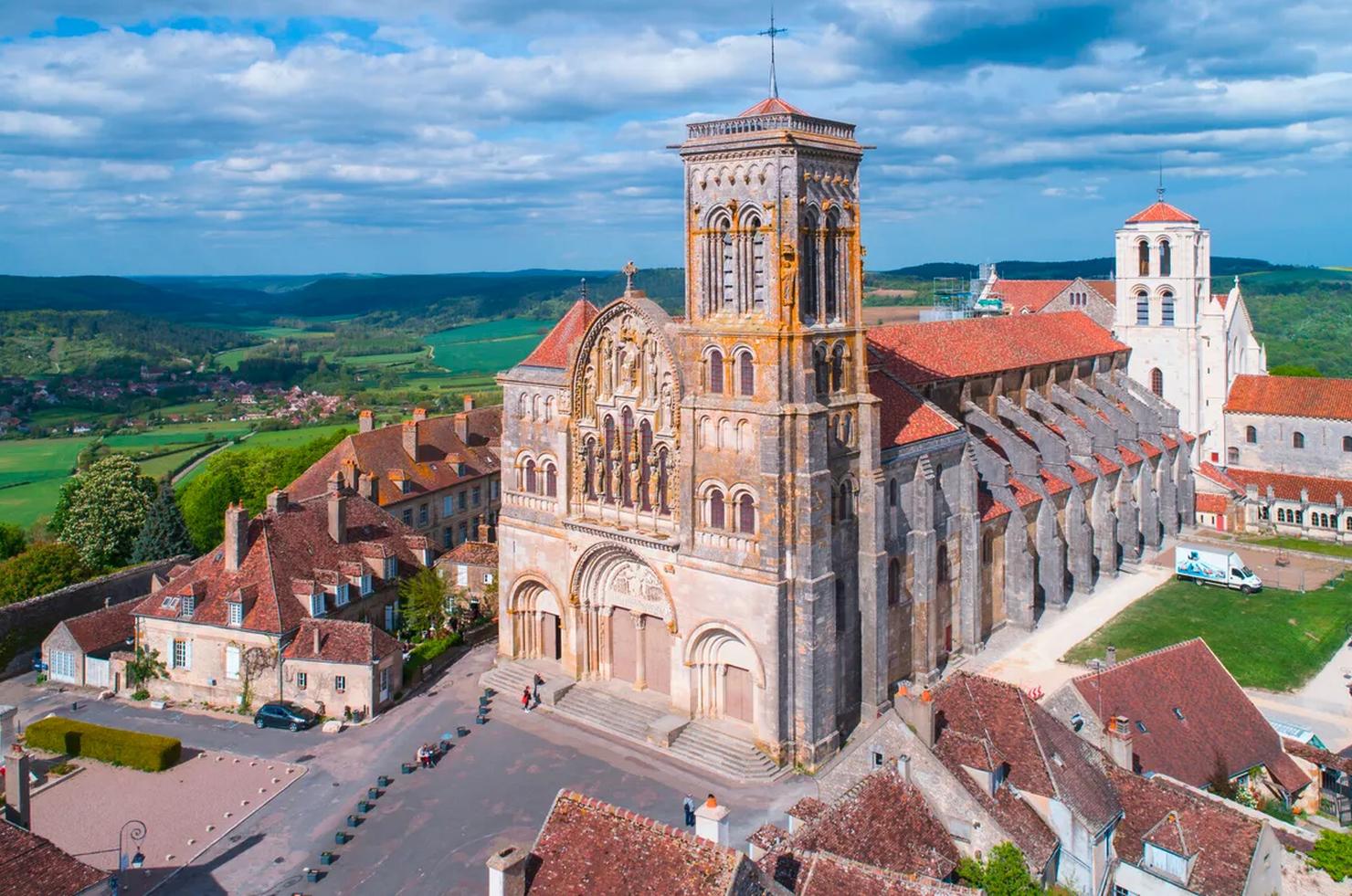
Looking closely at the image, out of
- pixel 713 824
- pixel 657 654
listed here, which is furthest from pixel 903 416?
pixel 713 824

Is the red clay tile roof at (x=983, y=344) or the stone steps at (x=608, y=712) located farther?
the red clay tile roof at (x=983, y=344)

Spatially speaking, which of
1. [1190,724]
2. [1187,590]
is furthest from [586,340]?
[1187,590]

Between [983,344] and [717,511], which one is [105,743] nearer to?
[717,511]

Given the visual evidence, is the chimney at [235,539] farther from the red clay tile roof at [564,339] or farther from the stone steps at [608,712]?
the stone steps at [608,712]

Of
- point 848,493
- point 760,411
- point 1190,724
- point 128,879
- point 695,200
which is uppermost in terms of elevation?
point 695,200

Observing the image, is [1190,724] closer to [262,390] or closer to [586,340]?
[586,340]

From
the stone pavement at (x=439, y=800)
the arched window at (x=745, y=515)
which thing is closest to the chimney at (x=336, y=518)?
the stone pavement at (x=439, y=800)

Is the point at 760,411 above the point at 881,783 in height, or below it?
above
